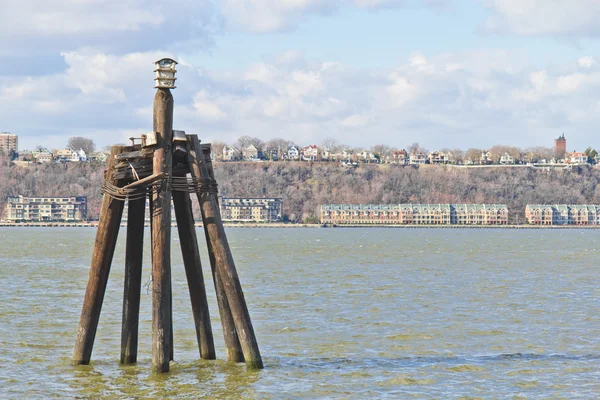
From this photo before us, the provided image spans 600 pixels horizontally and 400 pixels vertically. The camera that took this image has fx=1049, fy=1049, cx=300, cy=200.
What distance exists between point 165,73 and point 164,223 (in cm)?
231

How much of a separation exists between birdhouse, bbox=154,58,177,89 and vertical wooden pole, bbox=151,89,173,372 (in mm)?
135

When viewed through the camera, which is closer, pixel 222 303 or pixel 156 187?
pixel 156 187

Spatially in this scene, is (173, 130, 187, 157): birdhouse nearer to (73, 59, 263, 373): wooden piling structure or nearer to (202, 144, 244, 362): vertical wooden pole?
(73, 59, 263, 373): wooden piling structure

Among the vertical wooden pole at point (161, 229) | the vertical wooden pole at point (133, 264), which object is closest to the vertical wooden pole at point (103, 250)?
the vertical wooden pole at point (133, 264)

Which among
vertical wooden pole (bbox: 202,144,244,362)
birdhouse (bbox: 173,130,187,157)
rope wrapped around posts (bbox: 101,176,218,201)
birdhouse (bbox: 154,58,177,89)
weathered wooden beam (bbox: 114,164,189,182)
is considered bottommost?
vertical wooden pole (bbox: 202,144,244,362)

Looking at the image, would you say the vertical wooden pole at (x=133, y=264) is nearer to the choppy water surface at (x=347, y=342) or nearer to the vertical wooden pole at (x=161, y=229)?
the vertical wooden pole at (x=161, y=229)

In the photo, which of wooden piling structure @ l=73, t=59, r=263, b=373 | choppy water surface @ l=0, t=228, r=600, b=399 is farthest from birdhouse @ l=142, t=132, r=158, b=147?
choppy water surface @ l=0, t=228, r=600, b=399

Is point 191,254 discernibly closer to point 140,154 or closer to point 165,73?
point 140,154

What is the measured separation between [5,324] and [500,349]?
38.8ft

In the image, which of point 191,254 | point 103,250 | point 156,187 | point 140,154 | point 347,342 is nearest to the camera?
point 156,187

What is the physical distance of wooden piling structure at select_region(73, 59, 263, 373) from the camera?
52.6 feet

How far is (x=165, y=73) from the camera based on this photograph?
16172 millimetres

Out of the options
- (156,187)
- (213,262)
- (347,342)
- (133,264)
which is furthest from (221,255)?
(347,342)

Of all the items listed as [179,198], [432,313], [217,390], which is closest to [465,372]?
[217,390]
